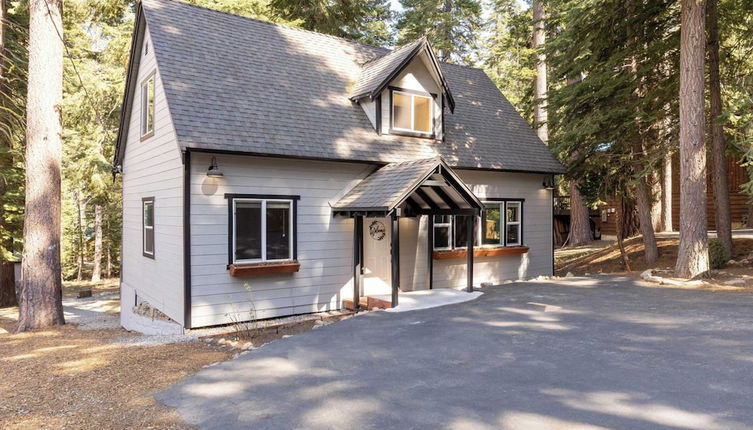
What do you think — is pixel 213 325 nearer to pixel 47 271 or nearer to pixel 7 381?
pixel 7 381

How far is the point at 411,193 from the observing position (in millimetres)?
9000

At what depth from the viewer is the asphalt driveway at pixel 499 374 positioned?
14.0 ft

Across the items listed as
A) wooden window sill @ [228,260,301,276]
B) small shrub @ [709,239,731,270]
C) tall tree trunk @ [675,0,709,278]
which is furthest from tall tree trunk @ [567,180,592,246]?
wooden window sill @ [228,260,301,276]

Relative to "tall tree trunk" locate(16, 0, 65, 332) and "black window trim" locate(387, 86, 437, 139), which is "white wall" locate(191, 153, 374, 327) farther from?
"tall tree trunk" locate(16, 0, 65, 332)

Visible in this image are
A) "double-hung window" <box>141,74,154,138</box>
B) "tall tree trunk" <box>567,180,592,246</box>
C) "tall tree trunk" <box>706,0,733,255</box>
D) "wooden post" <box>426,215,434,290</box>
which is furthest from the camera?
"tall tree trunk" <box>567,180,592,246</box>

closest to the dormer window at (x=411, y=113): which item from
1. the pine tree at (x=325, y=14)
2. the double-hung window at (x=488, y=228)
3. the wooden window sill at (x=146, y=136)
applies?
the double-hung window at (x=488, y=228)

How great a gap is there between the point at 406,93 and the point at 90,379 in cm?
861

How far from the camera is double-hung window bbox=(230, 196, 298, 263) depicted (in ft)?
30.2

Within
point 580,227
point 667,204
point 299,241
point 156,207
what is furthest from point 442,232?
point 667,204

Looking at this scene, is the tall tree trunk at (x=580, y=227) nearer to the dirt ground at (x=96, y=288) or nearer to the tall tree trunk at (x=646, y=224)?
the tall tree trunk at (x=646, y=224)

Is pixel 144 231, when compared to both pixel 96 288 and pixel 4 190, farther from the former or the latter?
pixel 96 288

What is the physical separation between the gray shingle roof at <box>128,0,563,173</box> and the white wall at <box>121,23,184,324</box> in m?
0.64

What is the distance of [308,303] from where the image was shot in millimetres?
9953

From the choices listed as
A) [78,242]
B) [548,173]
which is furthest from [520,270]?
[78,242]
